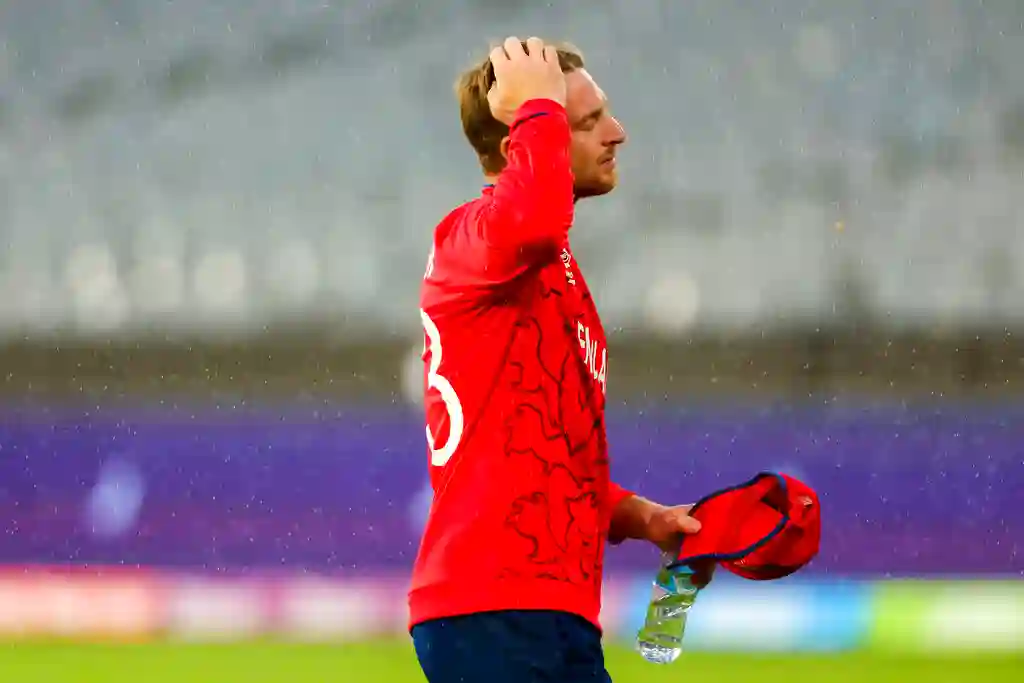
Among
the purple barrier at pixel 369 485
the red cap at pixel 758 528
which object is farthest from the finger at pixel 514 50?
the purple barrier at pixel 369 485

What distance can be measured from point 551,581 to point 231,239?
4.46 metres

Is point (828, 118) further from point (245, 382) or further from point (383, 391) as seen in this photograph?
point (245, 382)

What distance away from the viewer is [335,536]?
514 centimetres

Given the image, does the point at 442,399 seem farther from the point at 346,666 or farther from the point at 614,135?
the point at 346,666

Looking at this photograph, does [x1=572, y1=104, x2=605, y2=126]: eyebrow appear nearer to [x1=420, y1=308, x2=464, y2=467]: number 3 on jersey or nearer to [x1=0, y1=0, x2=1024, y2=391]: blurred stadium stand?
[x1=420, y1=308, x2=464, y2=467]: number 3 on jersey

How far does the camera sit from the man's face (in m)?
1.64

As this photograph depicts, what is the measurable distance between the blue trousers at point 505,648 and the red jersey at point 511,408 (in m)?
0.01

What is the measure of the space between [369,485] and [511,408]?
3775mm

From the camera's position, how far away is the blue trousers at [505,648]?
1.44 m

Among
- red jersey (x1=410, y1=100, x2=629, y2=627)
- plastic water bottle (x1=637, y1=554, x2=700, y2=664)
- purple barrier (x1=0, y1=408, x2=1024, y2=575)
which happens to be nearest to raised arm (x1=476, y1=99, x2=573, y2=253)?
red jersey (x1=410, y1=100, x2=629, y2=627)

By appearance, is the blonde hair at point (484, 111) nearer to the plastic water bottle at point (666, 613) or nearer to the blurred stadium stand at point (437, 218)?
the plastic water bottle at point (666, 613)

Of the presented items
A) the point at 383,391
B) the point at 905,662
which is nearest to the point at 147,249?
the point at 383,391

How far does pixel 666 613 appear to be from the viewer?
1791 millimetres

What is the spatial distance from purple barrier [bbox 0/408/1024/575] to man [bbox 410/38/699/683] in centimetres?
352
